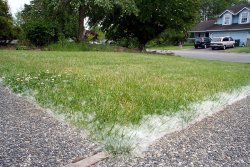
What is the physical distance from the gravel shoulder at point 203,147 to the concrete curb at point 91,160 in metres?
0.06

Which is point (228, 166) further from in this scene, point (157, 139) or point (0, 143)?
point (0, 143)

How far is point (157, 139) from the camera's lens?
10.2ft

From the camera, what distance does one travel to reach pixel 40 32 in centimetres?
1761

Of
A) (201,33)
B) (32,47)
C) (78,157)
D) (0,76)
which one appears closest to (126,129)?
(78,157)

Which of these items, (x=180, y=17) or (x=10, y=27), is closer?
(x=10, y=27)

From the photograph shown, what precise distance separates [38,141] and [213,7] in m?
71.7

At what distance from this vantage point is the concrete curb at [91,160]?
248 cm

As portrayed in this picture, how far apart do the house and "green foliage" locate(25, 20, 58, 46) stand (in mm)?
30385

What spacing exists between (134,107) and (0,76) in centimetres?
390

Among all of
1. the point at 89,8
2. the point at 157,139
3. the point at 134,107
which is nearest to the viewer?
the point at 157,139

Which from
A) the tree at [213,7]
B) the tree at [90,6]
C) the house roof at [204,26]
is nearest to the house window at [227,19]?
the house roof at [204,26]

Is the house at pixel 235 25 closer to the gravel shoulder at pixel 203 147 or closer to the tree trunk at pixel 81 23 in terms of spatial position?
the tree trunk at pixel 81 23

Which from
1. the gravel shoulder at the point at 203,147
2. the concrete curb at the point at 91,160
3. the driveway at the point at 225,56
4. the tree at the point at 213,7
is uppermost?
the tree at the point at 213,7

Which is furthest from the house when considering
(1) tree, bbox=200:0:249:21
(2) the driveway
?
(1) tree, bbox=200:0:249:21
